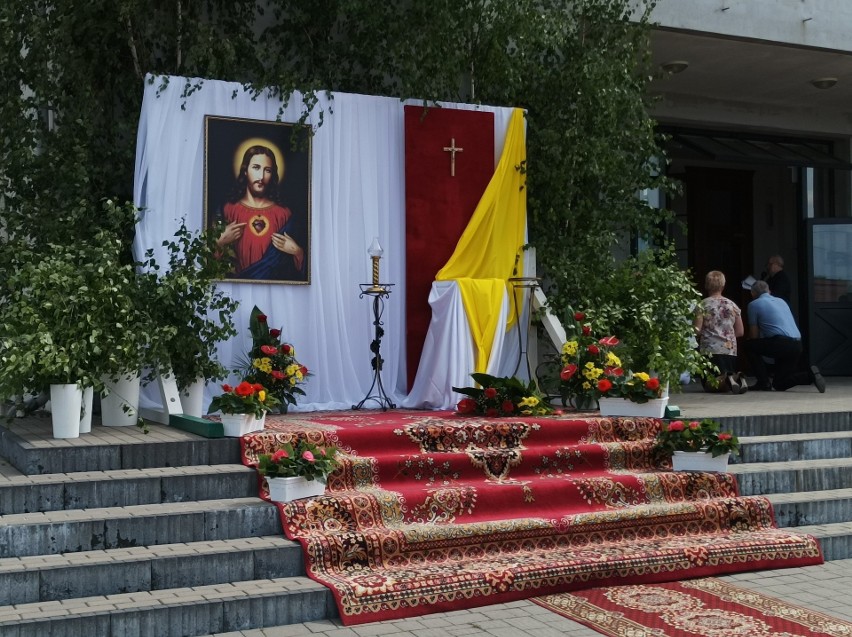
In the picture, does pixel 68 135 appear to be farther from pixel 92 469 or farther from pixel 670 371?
pixel 670 371

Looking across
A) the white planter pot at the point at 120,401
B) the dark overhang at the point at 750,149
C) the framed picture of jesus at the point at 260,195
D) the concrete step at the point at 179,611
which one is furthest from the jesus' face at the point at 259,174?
the dark overhang at the point at 750,149

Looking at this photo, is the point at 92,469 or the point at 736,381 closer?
the point at 92,469

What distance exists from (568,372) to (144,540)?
3.60 meters

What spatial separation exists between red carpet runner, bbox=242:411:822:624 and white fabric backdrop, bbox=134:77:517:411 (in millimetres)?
1288

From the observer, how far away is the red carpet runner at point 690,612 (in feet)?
16.5

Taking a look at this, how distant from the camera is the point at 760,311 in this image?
1128 centimetres

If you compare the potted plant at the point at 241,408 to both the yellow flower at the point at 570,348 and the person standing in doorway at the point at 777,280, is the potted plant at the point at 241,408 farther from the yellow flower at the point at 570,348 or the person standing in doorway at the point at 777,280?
the person standing in doorway at the point at 777,280

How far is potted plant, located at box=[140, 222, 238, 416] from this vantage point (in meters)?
7.23

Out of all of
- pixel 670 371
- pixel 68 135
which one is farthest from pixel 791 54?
pixel 68 135

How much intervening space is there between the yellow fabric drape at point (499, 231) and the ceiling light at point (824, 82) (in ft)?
15.8

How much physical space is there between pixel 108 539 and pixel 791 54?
897 cm

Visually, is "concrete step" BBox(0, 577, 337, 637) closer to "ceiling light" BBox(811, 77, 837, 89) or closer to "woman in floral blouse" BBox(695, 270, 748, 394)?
"woman in floral blouse" BBox(695, 270, 748, 394)

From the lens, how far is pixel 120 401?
281 inches

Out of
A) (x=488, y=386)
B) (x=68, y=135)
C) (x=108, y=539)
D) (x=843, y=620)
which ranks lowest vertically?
(x=843, y=620)
